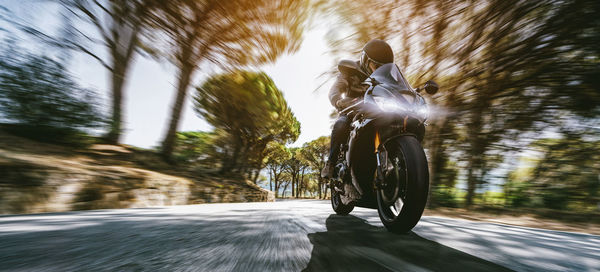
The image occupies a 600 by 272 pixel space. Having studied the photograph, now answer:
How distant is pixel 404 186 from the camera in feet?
6.53

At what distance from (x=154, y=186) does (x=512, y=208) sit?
773 centimetres

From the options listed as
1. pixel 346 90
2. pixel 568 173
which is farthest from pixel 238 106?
pixel 568 173

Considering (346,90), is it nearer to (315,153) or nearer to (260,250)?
(260,250)

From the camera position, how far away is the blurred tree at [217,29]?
7766mm

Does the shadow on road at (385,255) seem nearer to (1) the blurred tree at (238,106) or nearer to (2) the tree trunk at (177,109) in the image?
(2) the tree trunk at (177,109)

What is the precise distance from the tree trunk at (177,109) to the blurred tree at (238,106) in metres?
0.61

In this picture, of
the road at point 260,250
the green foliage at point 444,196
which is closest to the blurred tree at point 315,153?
the green foliage at point 444,196

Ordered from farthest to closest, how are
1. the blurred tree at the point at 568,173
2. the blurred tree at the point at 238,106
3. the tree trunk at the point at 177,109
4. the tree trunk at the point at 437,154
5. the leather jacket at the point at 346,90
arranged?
the blurred tree at the point at 238,106 → the tree trunk at the point at 177,109 → the tree trunk at the point at 437,154 → the blurred tree at the point at 568,173 → the leather jacket at the point at 346,90

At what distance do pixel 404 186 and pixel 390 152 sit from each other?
357mm

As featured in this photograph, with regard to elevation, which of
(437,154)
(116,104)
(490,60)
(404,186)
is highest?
(490,60)

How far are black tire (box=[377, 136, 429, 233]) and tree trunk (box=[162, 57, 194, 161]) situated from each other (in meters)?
7.67

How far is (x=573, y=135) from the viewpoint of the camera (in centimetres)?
501

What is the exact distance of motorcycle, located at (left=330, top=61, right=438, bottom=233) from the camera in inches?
70.9

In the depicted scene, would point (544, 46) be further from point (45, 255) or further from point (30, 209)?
point (30, 209)
